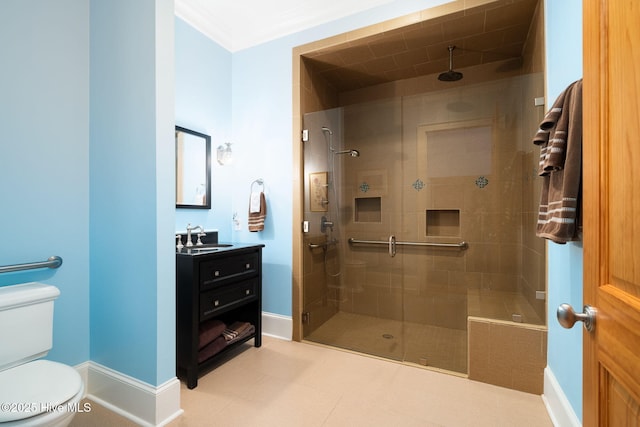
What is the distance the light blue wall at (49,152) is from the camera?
1509 millimetres

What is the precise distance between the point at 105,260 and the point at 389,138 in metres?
2.39

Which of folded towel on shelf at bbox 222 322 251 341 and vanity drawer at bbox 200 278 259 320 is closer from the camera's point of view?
vanity drawer at bbox 200 278 259 320

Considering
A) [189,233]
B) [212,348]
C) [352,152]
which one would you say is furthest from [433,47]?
[212,348]

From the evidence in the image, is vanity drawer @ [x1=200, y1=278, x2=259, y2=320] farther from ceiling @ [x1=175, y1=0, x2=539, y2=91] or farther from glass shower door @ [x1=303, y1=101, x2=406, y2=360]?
ceiling @ [x1=175, y1=0, x2=539, y2=91]

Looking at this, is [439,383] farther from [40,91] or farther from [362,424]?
[40,91]

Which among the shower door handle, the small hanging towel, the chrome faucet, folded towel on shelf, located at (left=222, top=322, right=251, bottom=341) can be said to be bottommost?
folded towel on shelf, located at (left=222, top=322, right=251, bottom=341)

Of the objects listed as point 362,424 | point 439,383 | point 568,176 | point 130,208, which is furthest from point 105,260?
point 568,176

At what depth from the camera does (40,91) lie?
1.62m

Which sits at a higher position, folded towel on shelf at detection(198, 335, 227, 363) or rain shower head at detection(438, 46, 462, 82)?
rain shower head at detection(438, 46, 462, 82)

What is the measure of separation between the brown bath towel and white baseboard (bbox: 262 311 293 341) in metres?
2.05

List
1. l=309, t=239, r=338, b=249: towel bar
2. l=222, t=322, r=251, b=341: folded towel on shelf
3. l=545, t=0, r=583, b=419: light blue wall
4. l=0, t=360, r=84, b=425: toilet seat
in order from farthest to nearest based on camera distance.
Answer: l=309, t=239, r=338, b=249: towel bar < l=222, t=322, r=251, b=341: folded towel on shelf < l=545, t=0, r=583, b=419: light blue wall < l=0, t=360, r=84, b=425: toilet seat

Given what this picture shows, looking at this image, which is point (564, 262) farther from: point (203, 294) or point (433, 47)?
point (203, 294)

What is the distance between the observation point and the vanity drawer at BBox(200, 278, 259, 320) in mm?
1958

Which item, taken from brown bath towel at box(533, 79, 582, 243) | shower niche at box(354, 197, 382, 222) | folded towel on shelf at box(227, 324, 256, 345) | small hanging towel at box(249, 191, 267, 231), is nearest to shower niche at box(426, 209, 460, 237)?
shower niche at box(354, 197, 382, 222)
